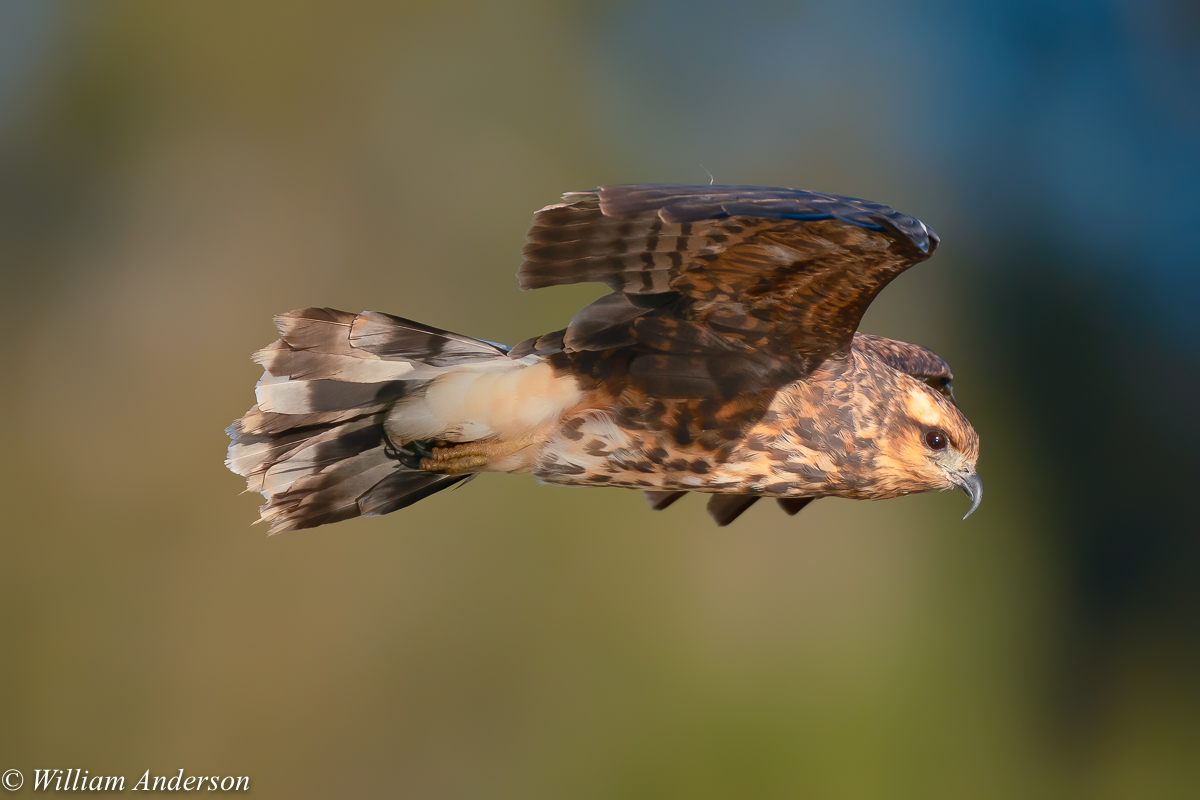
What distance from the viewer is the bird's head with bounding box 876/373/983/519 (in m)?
2.19

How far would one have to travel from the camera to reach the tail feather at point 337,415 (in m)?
2.25

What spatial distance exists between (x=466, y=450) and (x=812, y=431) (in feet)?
2.70

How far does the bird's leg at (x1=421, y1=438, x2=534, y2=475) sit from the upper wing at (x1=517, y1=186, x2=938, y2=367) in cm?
31

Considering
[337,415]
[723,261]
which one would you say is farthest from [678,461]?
[337,415]

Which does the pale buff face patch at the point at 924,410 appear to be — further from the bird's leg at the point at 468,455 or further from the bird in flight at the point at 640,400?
the bird's leg at the point at 468,455

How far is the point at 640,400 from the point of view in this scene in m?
2.18

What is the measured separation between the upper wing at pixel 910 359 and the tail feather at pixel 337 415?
1.04 metres

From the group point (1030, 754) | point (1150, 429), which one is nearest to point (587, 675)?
point (1030, 754)

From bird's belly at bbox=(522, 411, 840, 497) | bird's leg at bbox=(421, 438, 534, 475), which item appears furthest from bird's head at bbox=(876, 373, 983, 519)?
bird's leg at bbox=(421, 438, 534, 475)

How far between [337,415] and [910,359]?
5.14 feet

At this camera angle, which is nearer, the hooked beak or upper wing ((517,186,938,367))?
Answer: upper wing ((517,186,938,367))

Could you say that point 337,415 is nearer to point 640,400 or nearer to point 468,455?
point 468,455

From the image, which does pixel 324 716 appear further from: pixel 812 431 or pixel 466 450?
pixel 812 431

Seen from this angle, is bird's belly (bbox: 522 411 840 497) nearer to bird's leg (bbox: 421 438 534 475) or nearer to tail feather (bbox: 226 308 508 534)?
bird's leg (bbox: 421 438 534 475)
